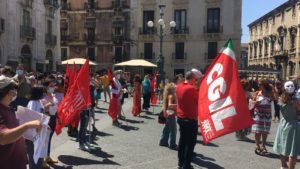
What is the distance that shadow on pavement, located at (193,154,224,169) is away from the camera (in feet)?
22.6

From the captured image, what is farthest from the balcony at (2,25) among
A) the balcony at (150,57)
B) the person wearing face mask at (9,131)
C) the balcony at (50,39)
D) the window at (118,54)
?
the person wearing face mask at (9,131)

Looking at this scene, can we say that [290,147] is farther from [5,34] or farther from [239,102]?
[5,34]

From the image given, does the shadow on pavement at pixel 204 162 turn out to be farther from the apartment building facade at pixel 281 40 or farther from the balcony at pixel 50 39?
the apartment building facade at pixel 281 40

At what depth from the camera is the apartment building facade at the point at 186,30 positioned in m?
37.0

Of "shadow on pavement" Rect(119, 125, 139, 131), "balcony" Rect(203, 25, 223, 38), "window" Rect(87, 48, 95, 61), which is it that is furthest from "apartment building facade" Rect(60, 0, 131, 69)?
"shadow on pavement" Rect(119, 125, 139, 131)

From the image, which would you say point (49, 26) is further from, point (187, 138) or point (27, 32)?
point (187, 138)

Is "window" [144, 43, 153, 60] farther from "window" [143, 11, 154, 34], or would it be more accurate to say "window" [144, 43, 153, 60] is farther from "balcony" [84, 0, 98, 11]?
"balcony" [84, 0, 98, 11]

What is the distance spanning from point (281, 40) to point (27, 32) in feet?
104

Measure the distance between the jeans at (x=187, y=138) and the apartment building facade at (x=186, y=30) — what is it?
31.8 m

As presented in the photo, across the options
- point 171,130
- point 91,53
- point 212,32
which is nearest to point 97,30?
point 91,53

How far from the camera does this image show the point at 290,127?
5977mm

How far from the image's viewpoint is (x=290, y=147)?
594 centimetres

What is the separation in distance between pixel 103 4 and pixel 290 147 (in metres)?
35.6

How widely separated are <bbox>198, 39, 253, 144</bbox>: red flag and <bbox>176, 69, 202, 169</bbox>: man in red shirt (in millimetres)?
1100
